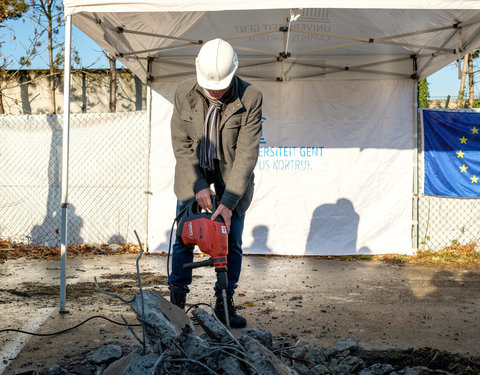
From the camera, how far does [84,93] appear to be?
14055 mm

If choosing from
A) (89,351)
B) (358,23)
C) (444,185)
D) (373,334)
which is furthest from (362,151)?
(89,351)

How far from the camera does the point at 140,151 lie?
8.88 m

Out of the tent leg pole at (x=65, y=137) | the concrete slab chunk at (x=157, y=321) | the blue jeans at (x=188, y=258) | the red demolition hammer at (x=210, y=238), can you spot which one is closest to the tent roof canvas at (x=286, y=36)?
the tent leg pole at (x=65, y=137)

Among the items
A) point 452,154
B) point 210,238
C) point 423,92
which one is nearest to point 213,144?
point 210,238

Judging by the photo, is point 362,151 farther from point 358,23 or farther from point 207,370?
point 207,370

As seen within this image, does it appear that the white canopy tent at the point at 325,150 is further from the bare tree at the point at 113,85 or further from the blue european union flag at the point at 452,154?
the bare tree at the point at 113,85

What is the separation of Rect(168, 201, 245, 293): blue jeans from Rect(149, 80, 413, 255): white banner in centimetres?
417

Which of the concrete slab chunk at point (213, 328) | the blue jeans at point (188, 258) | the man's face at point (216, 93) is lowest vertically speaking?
the concrete slab chunk at point (213, 328)

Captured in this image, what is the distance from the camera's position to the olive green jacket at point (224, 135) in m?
3.75

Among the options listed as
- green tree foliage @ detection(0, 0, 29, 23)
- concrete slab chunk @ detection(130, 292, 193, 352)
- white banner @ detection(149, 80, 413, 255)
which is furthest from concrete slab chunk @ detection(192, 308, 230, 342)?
green tree foliage @ detection(0, 0, 29, 23)

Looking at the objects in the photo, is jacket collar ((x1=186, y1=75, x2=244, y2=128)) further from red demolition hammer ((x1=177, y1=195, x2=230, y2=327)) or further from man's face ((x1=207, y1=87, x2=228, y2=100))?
red demolition hammer ((x1=177, y1=195, x2=230, y2=327))

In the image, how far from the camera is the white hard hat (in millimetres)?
3510

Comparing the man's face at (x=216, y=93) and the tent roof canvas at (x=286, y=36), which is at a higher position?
the tent roof canvas at (x=286, y=36)

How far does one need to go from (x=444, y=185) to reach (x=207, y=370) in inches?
268
